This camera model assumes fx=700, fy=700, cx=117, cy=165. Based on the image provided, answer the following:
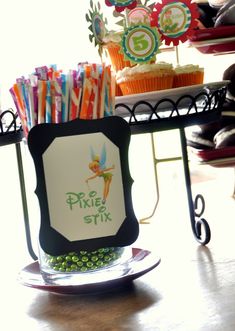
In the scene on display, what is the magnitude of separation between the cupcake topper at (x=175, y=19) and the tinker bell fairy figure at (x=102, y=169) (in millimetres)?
451

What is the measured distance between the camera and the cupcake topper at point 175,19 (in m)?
1.36

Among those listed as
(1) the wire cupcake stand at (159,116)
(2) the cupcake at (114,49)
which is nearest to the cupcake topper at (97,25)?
(2) the cupcake at (114,49)

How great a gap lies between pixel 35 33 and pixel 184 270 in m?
1.82

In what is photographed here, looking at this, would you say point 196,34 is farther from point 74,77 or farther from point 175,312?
point 175,312

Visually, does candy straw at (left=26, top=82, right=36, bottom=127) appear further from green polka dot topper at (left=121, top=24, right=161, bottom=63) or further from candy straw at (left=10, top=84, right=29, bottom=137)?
green polka dot topper at (left=121, top=24, right=161, bottom=63)

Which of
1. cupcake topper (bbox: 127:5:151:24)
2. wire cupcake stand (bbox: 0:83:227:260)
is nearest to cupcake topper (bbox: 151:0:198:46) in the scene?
cupcake topper (bbox: 127:5:151:24)

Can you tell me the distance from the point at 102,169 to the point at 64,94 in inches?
4.7

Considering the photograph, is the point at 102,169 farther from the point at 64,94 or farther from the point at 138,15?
the point at 138,15

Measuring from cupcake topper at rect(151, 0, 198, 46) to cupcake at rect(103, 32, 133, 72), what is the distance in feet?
0.26

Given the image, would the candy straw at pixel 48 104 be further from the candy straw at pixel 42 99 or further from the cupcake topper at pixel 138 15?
the cupcake topper at pixel 138 15

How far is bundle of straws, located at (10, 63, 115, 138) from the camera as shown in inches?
38.7

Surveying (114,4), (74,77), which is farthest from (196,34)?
(74,77)

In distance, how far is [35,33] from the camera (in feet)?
9.04

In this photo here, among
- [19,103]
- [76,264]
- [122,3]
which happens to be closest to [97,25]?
[122,3]
